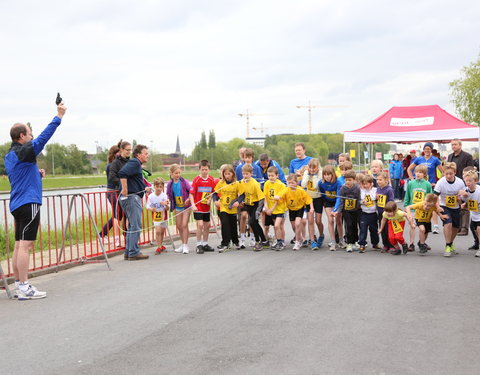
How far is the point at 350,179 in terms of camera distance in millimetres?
10391

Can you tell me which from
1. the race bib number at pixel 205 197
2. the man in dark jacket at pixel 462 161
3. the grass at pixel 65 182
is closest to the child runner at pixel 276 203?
the race bib number at pixel 205 197

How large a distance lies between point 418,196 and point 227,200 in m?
3.60

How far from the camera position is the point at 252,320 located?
562 centimetres

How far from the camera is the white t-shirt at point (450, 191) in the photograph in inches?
398

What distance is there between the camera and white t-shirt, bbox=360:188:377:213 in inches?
407

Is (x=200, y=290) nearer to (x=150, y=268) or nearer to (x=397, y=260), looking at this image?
(x=150, y=268)

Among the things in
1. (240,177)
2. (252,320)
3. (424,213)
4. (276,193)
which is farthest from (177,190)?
(252,320)

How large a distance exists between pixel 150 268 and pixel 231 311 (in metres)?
3.33

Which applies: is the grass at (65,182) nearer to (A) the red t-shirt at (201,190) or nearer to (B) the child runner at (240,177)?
(B) the child runner at (240,177)

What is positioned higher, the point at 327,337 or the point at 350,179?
the point at 350,179

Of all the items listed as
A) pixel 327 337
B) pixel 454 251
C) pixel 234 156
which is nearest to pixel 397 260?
pixel 454 251

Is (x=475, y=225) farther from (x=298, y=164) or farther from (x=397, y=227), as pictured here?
(x=298, y=164)

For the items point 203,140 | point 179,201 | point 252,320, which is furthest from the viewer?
point 203,140

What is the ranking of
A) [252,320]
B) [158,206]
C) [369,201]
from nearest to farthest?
[252,320] → [369,201] → [158,206]
